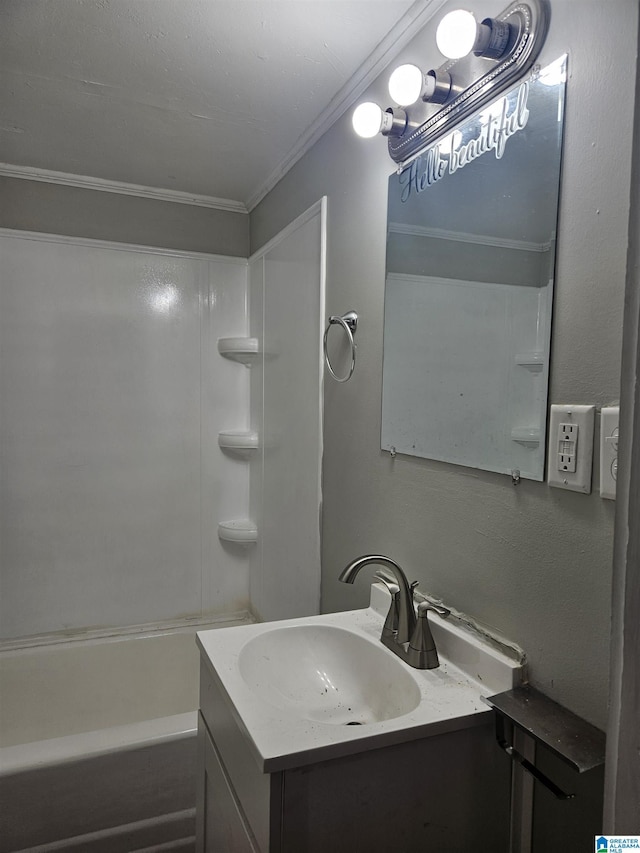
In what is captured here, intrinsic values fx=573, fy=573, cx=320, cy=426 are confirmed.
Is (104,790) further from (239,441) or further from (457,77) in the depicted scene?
(457,77)

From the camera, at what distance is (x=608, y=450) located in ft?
2.83

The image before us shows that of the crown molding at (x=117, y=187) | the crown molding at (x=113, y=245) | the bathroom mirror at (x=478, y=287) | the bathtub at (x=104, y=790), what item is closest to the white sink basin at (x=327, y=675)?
the bathroom mirror at (x=478, y=287)

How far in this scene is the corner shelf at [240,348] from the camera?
2615 millimetres

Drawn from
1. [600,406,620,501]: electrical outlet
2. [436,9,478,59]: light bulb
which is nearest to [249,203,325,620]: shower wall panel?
[436,9,478,59]: light bulb

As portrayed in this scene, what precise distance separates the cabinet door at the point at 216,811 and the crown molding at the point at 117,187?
2.16 m

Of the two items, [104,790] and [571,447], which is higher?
[571,447]

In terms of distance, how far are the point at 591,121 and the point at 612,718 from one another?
87 centimetres

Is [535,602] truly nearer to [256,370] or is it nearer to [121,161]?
[256,370]

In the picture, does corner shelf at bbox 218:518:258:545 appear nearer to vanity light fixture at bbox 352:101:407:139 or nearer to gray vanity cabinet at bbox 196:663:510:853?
gray vanity cabinet at bbox 196:663:510:853

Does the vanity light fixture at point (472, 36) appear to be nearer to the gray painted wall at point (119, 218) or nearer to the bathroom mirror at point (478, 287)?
the bathroom mirror at point (478, 287)

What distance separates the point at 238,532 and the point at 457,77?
202 cm

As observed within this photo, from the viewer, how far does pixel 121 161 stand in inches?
88.9

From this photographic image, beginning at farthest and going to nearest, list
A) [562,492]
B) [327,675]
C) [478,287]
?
[327,675] → [478,287] → [562,492]

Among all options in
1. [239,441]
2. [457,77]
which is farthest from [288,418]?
[457,77]
